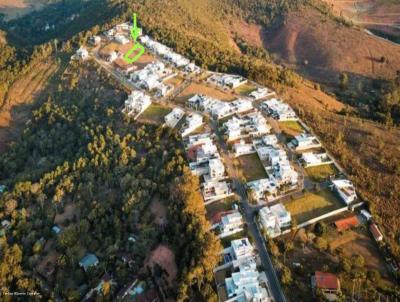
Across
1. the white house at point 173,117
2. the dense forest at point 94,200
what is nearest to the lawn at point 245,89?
the white house at point 173,117

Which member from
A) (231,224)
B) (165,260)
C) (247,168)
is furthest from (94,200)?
(247,168)

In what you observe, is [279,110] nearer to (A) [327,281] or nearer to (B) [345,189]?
(B) [345,189]

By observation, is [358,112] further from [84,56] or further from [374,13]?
[374,13]

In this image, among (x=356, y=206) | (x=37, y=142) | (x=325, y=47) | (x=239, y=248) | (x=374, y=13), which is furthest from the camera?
(x=374, y=13)

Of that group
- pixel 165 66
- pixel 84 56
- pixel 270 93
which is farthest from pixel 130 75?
pixel 270 93

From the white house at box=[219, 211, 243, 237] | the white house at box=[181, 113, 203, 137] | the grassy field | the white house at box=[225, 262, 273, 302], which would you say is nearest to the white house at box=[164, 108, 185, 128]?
the white house at box=[181, 113, 203, 137]
